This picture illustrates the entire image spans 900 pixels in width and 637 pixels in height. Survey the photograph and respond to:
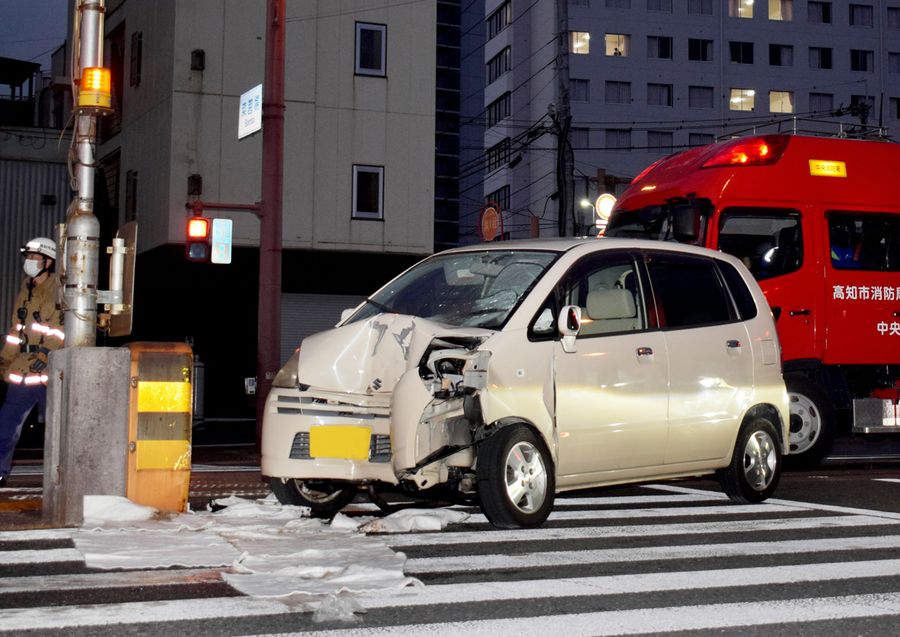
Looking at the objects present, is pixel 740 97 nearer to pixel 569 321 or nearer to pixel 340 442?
pixel 569 321

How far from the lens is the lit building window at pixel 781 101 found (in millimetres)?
68000

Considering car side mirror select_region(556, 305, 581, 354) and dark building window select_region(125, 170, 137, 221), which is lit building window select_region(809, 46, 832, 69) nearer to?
dark building window select_region(125, 170, 137, 221)

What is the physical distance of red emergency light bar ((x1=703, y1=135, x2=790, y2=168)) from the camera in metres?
13.0

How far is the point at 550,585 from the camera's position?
5.46 m

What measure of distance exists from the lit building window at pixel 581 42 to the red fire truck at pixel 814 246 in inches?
2117

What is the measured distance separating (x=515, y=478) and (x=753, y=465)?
2563mm

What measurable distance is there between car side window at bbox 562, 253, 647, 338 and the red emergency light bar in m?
5.12

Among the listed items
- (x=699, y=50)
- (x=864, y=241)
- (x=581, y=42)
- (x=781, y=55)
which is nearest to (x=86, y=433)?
(x=864, y=241)

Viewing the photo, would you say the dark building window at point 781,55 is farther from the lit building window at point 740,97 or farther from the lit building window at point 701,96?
the lit building window at point 701,96

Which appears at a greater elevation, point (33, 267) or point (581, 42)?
point (581, 42)

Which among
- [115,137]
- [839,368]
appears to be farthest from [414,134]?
[839,368]

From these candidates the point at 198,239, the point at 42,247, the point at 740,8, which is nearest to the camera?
the point at 42,247

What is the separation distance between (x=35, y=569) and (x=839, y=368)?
9.68 m

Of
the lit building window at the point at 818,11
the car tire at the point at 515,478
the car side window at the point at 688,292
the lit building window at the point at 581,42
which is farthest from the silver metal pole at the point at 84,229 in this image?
the lit building window at the point at 818,11
